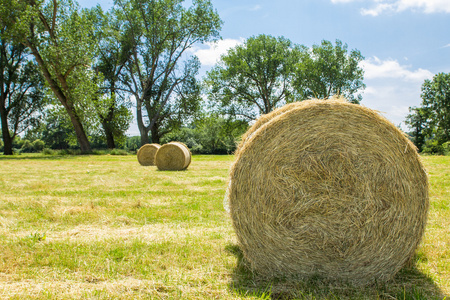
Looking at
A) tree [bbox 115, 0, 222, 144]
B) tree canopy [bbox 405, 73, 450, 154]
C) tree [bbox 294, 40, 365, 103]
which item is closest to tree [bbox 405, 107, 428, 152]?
tree canopy [bbox 405, 73, 450, 154]

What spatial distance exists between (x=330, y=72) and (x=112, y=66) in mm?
24062

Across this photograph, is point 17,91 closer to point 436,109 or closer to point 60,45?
point 60,45

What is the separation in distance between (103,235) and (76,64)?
21.6 m

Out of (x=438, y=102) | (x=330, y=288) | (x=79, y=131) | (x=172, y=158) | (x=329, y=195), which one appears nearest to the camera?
(x=330, y=288)

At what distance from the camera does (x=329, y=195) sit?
3281 mm

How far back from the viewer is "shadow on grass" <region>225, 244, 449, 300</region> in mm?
2752

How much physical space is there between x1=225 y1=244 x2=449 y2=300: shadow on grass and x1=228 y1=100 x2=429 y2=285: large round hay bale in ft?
0.44

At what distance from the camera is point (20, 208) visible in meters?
5.79

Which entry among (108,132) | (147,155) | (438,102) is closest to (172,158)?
(147,155)

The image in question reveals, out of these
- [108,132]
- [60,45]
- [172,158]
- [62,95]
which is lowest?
[172,158]

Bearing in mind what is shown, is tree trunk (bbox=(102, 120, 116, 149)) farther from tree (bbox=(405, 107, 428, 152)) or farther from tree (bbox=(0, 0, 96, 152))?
tree (bbox=(405, 107, 428, 152))

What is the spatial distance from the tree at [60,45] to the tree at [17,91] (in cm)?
704

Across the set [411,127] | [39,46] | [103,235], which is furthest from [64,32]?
[411,127]

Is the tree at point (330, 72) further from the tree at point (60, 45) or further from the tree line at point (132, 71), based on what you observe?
the tree at point (60, 45)
